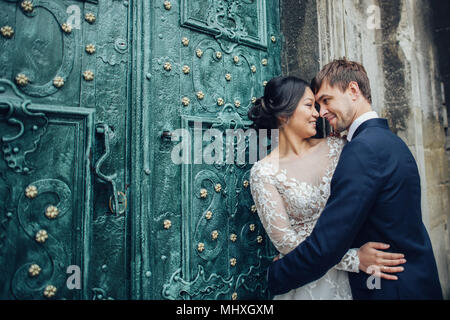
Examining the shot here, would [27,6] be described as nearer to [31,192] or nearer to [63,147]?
[63,147]

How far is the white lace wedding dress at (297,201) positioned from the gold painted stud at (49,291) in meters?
0.96

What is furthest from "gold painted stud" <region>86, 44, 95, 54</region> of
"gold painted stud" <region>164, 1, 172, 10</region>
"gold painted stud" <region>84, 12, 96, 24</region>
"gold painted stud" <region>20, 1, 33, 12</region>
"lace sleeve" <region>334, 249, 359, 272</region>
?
"lace sleeve" <region>334, 249, 359, 272</region>

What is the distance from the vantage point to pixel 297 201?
1.46 metres

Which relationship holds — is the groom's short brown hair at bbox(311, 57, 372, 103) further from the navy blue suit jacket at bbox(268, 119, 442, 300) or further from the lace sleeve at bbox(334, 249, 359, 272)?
the lace sleeve at bbox(334, 249, 359, 272)

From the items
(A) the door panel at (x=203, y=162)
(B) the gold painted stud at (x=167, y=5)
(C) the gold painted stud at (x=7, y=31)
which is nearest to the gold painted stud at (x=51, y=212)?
(A) the door panel at (x=203, y=162)

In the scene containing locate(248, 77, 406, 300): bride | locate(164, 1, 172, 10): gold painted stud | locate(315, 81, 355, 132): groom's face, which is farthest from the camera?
locate(164, 1, 172, 10): gold painted stud

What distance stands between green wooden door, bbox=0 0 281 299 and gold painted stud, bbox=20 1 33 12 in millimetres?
14

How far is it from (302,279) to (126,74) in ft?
4.18

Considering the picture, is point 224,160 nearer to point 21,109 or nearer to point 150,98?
point 150,98

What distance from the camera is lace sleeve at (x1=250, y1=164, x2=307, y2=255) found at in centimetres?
140

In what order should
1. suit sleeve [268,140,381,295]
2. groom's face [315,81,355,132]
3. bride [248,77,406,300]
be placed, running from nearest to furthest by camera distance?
1. suit sleeve [268,140,381,295]
2. bride [248,77,406,300]
3. groom's face [315,81,355,132]

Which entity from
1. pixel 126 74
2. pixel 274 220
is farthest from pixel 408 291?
pixel 126 74

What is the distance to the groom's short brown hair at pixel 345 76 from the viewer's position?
152 cm

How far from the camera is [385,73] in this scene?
2148 mm
